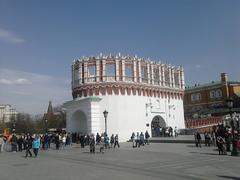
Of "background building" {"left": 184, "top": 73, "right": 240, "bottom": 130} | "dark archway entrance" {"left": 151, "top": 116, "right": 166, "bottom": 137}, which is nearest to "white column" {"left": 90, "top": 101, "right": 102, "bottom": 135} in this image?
"dark archway entrance" {"left": 151, "top": 116, "right": 166, "bottom": 137}

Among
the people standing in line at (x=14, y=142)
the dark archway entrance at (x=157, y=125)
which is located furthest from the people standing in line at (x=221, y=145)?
the dark archway entrance at (x=157, y=125)

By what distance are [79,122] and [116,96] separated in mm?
7030

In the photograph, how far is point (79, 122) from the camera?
146 ft

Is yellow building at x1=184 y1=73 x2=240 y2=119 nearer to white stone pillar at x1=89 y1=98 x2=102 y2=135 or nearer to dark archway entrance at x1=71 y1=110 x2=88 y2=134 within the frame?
dark archway entrance at x1=71 y1=110 x2=88 y2=134

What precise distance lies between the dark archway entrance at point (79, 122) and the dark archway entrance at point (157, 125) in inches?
441

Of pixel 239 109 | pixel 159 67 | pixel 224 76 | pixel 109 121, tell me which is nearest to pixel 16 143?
pixel 109 121

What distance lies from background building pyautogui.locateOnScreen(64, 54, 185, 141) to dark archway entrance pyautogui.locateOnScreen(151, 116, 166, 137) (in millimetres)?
468

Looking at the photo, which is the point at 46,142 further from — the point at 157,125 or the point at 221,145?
the point at 157,125

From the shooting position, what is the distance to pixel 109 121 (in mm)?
41594

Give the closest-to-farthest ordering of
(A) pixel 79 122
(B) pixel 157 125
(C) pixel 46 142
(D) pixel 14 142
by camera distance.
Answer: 1. (D) pixel 14 142
2. (C) pixel 46 142
3. (A) pixel 79 122
4. (B) pixel 157 125

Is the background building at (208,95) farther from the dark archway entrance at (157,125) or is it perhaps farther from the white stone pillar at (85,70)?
the white stone pillar at (85,70)

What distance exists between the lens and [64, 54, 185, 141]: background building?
4144 centimetres

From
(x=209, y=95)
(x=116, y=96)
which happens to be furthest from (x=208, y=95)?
(x=116, y=96)

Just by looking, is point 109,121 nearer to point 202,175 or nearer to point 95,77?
point 95,77
